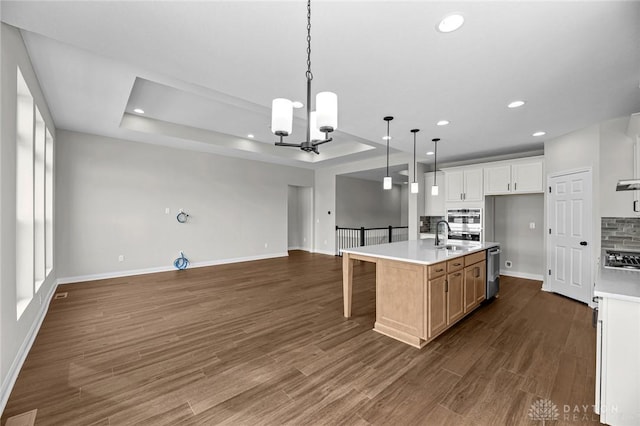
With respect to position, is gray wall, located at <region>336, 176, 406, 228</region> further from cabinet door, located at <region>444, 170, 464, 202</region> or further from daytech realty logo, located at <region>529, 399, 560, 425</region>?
daytech realty logo, located at <region>529, 399, 560, 425</region>

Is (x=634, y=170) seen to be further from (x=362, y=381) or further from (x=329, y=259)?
(x=329, y=259)

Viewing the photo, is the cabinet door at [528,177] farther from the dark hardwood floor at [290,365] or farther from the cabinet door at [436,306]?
the cabinet door at [436,306]

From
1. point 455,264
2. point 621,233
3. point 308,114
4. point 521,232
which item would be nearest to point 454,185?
point 521,232

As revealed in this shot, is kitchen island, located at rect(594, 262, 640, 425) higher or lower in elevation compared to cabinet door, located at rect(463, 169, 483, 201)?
lower

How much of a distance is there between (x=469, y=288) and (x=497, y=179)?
302 centimetres

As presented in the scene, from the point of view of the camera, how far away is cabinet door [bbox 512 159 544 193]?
4.84 meters

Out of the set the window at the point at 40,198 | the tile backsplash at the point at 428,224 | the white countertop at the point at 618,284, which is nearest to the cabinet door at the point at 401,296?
the white countertop at the point at 618,284

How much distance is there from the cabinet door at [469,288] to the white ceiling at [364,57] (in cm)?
206

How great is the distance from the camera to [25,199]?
8.88ft

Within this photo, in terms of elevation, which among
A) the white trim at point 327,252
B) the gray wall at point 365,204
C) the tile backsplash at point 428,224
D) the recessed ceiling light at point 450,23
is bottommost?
the white trim at point 327,252

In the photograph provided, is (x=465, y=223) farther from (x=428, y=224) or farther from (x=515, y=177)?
(x=515, y=177)

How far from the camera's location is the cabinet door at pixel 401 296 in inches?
106

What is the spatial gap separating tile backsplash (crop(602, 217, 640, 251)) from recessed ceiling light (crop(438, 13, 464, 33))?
3853 mm

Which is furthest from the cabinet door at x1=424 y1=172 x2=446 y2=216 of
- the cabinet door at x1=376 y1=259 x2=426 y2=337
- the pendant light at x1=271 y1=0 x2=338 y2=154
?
the pendant light at x1=271 y1=0 x2=338 y2=154
